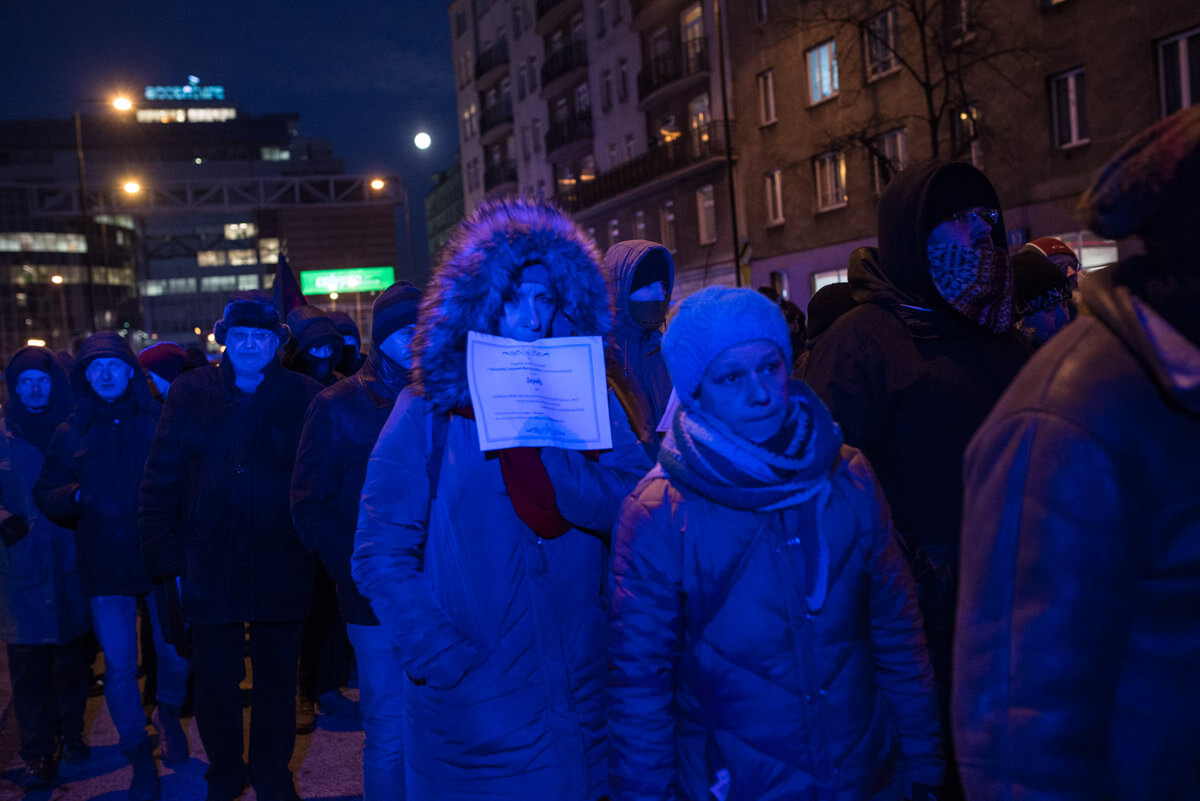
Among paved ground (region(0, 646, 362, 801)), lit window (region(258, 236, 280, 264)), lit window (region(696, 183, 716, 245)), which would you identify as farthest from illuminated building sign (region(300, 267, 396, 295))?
paved ground (region(0, 646, 362, 801))

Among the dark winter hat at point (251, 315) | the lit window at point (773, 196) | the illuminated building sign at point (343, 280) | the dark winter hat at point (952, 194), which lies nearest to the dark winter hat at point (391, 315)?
the dark winter hat at point (251, 315)

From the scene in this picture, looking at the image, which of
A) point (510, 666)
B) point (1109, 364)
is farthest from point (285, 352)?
point (1109, 364)

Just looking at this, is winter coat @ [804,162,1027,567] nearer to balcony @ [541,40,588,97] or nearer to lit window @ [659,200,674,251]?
lit window @ [659,200,674,251]

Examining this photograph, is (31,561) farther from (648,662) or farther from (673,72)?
(673,72)

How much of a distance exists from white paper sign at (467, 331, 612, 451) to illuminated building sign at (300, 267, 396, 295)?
50858 millimetres

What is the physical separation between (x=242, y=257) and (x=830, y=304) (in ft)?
343

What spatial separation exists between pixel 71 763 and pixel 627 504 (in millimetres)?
4969

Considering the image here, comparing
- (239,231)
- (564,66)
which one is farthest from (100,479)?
(239,231)

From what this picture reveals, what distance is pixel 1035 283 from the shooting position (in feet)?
18.1

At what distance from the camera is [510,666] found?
9.96 ft

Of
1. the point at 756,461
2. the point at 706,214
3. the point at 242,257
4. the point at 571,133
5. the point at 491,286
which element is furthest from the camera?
the point at 242,257

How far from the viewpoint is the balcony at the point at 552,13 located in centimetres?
4516

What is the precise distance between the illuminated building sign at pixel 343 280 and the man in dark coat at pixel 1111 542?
5261 cm

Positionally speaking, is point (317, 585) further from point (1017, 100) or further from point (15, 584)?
point (1017, 100)
